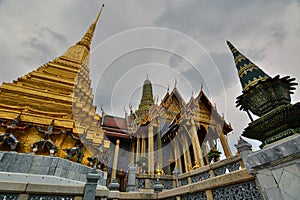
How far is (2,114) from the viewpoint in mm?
5852

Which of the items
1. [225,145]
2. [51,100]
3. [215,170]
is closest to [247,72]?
[215,170]

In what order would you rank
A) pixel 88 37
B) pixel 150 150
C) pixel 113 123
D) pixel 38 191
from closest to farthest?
pixel 38 191, pixel 150 150, pixel 113 123, pixel 88 37

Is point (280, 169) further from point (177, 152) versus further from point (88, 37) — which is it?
point (88, 37)

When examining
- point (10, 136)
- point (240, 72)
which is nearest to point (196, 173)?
point (240, 72)

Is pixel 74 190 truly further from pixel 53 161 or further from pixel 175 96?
pixel 175 96

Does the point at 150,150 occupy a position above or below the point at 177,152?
below

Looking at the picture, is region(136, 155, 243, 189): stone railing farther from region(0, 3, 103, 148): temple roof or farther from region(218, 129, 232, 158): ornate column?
region(218, 129, 232, 158): ornate column

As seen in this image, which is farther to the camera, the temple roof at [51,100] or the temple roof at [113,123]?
the temple roof at [113,123]

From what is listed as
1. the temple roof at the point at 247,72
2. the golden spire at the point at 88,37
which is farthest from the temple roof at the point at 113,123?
the temple roof at the point at 247,72

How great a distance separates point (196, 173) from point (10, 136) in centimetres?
644

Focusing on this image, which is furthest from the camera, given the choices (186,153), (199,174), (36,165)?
(186,153)

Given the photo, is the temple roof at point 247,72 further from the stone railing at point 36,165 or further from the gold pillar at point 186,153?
the gold pillar at point 186,153

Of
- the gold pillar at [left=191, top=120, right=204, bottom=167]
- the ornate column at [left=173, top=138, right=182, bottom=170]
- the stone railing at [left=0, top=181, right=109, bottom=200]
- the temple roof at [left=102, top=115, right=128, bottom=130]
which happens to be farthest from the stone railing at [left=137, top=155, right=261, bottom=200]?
the temple roof at [left=102, top=115, right=128, bottom=130]

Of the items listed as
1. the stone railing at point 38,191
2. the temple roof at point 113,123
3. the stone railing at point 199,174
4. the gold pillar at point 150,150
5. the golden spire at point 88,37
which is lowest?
the stone railing at point 38,191
